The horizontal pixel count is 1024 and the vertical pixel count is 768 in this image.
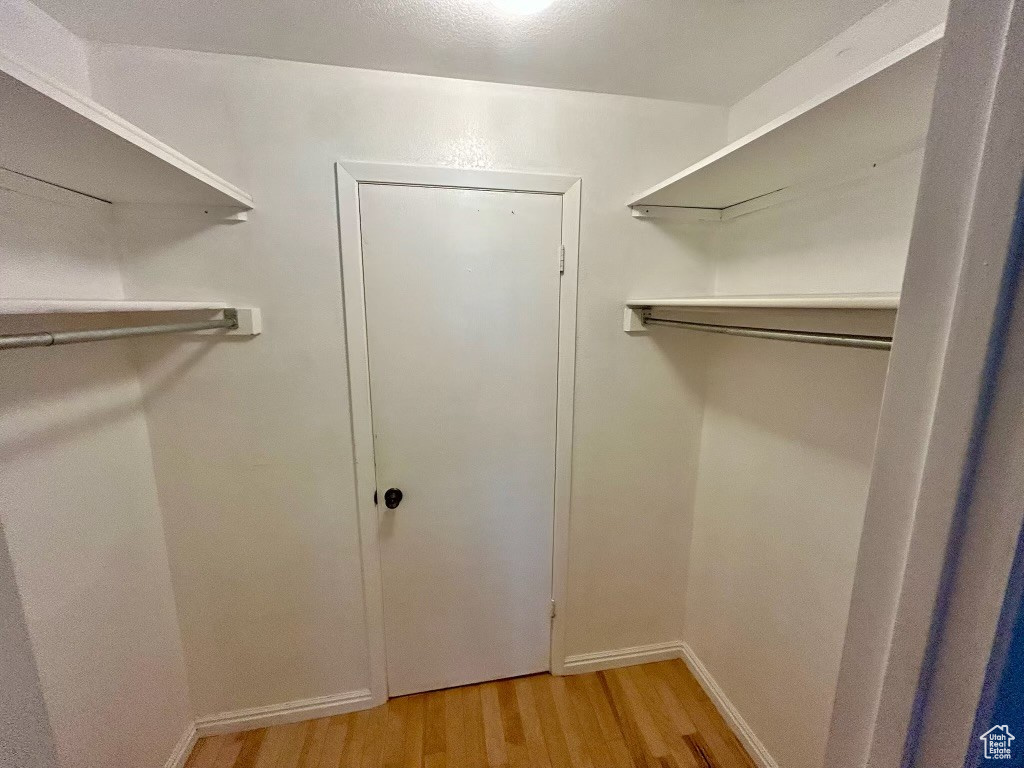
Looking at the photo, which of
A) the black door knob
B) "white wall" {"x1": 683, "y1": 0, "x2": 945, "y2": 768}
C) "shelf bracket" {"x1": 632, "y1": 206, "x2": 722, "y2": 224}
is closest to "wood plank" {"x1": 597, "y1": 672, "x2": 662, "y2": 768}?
"white wall" {"x1": 683, "y1": 0, "x2": 945, "y2": 768}

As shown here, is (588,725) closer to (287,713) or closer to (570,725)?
(570,725)

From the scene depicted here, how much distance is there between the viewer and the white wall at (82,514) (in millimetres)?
901

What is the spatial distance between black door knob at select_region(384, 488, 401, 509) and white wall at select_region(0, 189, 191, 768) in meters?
0.76

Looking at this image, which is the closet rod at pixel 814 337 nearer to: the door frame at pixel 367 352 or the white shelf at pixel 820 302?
the white shelf at pixel 820 302

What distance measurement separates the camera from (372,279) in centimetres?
133

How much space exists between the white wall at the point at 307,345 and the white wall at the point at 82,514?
86mm

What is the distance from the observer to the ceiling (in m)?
0.99

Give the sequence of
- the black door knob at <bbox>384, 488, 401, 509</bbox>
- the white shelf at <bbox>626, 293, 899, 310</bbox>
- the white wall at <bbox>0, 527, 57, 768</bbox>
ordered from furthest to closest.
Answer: the black door knob at <bbox>384, 488, 401, 509</bbox> → the white wall at <bbox>0, 527, 57, 768</bbox> → the white shelf at <bbox>626, 293, 899, 310</bbox>

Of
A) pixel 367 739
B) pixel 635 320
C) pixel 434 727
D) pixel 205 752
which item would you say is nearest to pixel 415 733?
pixel 434 727

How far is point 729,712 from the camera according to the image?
1.51 m

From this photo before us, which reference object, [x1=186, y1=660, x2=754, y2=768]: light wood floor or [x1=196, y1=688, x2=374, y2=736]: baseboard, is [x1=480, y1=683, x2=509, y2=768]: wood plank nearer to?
[x1=186, y1=660, x2=754, y2=768]: light wood floor

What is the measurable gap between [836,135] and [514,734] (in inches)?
84.7

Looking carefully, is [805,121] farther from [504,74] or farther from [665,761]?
[665,761]

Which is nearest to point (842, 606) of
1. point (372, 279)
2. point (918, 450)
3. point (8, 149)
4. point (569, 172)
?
point (918, 450)
